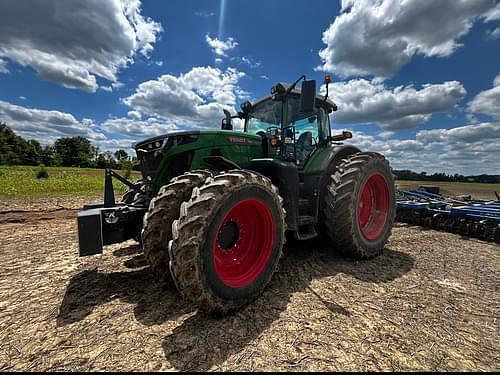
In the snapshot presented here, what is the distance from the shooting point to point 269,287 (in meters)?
2.92

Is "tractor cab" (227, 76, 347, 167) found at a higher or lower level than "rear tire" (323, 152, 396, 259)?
higher

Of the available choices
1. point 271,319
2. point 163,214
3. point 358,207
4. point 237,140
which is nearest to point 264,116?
point 237,140

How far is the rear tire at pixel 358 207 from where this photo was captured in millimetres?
3604

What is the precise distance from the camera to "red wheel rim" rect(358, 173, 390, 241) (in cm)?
436

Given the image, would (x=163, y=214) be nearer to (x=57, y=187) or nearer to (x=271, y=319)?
(x=271, y=319)

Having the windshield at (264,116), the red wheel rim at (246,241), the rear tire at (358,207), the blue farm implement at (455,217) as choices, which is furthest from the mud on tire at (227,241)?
the blue farm implement at (455,217)

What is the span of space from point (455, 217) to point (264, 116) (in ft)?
15.8

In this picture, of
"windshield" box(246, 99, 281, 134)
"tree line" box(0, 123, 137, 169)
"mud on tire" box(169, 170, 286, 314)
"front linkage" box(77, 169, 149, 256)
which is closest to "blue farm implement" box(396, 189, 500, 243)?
"windshield" box(246, 99, 281, 134)

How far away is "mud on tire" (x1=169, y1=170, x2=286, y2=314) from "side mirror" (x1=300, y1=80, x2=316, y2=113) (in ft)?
4.33

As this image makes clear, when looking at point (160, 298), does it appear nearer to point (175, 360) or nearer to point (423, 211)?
point (175, 360)

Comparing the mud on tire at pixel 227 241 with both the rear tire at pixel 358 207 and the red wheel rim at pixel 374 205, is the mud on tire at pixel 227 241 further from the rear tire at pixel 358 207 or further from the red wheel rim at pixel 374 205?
the red wheel rim at pixel 374 205

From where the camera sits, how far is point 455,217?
18.4 ft

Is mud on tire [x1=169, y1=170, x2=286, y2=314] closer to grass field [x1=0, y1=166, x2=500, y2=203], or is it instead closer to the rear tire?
the rear tire

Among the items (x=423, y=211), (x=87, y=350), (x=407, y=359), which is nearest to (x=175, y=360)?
(x=87, y=350)
